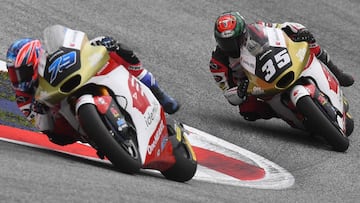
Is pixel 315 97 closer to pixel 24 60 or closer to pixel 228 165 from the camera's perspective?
pixel 228 165

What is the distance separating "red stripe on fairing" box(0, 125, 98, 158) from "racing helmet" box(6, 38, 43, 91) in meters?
1.10

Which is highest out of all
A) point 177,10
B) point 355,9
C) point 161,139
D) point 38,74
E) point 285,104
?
point 38,74

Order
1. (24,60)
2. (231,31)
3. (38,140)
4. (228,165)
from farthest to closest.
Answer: (231,31), (228,165), (38,140), (24,60)

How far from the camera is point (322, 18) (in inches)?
587

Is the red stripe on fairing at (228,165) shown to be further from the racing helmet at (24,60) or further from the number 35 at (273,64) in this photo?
the racing helmet at (24,60)

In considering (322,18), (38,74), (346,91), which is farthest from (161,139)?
(322,18)

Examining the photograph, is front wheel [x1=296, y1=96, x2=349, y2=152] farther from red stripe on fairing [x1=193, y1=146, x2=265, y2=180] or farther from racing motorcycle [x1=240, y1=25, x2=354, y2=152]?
red stripe on fairing [x1=193, y1=146, x2=265, y2=180]

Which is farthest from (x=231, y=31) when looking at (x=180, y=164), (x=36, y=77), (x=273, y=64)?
(x=36, y=77)

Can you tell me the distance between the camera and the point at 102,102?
6.92 meters

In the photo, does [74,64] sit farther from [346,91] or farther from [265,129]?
[346,91]

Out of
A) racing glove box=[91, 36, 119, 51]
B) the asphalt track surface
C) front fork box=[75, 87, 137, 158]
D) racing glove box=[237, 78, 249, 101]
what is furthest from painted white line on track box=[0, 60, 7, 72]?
front fork box=[75, 87, 137, 158]

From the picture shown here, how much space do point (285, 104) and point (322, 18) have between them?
5488mm

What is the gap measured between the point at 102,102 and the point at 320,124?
298 cm

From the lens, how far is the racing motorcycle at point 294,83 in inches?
367
